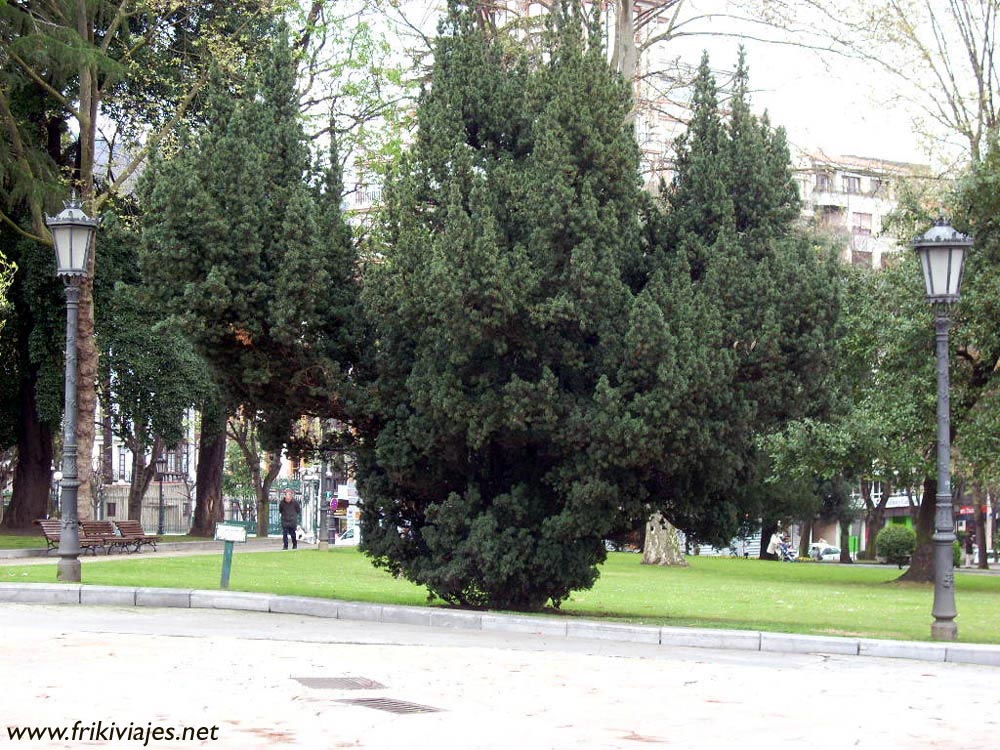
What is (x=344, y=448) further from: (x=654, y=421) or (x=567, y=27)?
(x=567, y=27)

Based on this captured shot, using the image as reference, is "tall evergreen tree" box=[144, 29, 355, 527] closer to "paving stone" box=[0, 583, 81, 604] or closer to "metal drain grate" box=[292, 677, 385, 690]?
"paving stone" box=[0, 583, 81, 604]

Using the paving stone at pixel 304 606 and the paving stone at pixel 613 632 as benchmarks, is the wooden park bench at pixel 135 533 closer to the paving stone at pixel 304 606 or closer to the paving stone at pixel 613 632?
the paving stone at pixel 304 606

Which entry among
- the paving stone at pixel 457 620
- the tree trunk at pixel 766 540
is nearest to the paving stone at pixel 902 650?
the paving stone at pixel 457 620

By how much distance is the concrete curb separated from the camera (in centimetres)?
1337

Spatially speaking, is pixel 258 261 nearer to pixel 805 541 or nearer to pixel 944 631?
pixel 944 631

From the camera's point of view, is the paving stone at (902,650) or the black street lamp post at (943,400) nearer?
the paving stone at (902,650)

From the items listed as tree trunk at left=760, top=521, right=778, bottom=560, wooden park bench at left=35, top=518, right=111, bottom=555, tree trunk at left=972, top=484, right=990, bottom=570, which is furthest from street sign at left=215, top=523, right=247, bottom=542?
tree trunk at left=760, top=521, right=778, bottom=560

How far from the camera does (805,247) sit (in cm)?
1611

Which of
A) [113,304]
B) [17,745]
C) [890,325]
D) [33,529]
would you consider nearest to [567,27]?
[17,745]

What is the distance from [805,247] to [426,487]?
5265mm

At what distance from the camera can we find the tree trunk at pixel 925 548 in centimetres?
3186

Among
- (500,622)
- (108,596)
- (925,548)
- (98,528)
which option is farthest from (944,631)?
(98,528)

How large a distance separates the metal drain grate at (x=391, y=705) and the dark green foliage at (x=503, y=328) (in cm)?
580

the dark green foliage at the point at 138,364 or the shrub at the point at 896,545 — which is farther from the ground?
the dark green foliage at the point at 138,364
